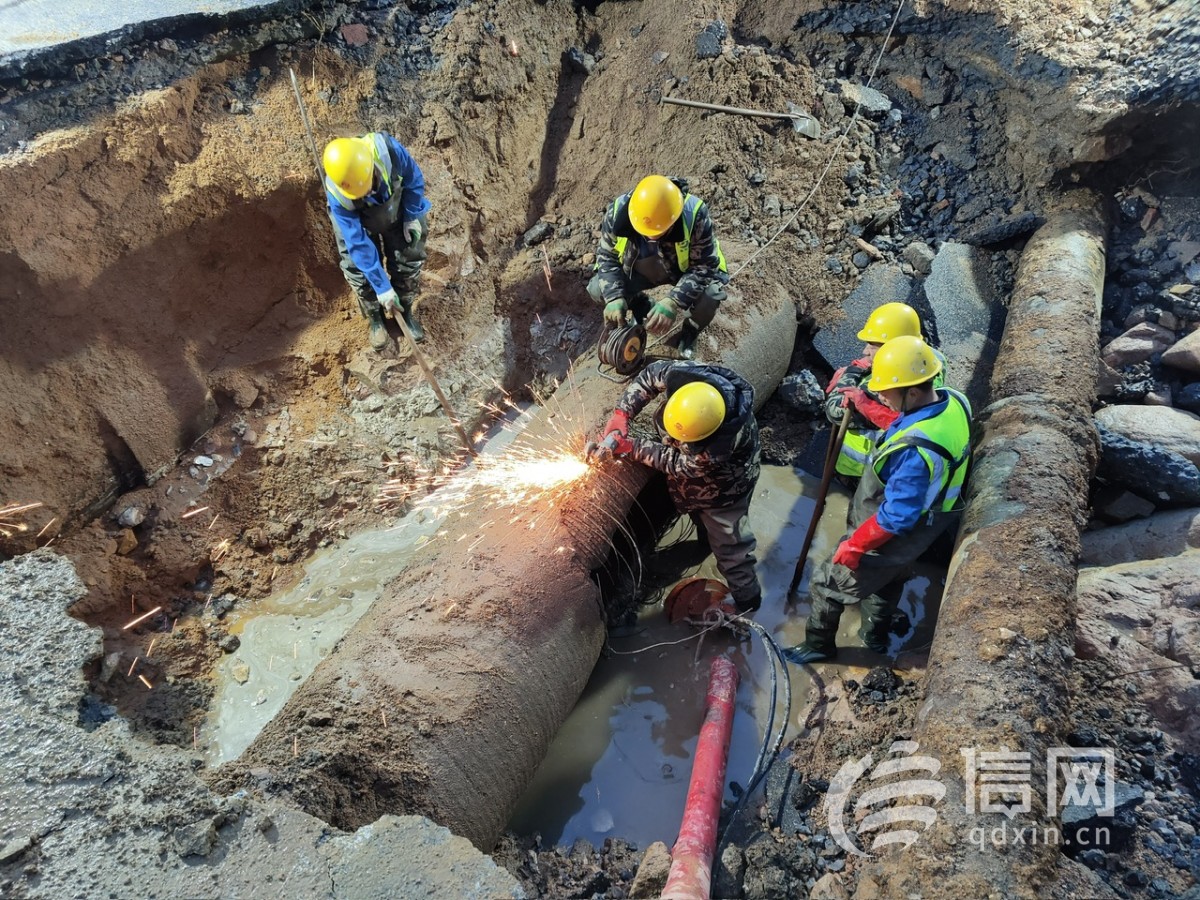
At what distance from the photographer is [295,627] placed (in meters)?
4.23

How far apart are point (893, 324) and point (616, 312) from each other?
160 cm

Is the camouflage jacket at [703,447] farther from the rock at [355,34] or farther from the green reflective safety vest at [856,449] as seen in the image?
the rock at [355,34]

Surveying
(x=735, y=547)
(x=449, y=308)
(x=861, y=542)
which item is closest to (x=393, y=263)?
(x=449, y=308)

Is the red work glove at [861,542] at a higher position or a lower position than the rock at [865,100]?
lower

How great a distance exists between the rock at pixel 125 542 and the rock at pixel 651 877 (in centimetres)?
354

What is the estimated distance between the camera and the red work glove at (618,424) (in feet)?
12.3

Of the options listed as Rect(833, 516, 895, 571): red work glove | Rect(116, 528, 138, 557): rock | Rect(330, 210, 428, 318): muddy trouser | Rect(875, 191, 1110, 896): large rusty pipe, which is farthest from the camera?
Rect(330, 210, 428, 318): muddy trouser

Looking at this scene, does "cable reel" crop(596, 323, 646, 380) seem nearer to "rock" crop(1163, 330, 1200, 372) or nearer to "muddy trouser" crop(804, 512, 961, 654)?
"muddy trouser" crop(804, 512, 961, 654)

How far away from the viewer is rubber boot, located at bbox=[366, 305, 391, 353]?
507cm

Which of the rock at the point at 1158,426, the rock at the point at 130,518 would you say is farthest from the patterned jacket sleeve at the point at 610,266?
the rock at the point at 130,518

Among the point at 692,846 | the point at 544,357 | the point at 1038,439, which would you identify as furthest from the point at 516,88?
the point at 692,846

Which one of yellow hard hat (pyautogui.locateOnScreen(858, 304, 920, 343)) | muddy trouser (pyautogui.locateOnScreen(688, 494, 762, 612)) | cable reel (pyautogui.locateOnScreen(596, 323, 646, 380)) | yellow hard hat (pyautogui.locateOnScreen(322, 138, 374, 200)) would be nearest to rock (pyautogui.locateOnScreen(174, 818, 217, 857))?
muddy trouser (pyautogui.locateOnScreen(688, 494, 762, 612))

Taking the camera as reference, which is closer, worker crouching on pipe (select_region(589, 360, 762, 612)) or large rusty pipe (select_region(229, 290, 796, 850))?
large rusty pipe (select_region(229, 290, 796, 850))

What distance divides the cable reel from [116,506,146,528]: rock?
3.05 meters
